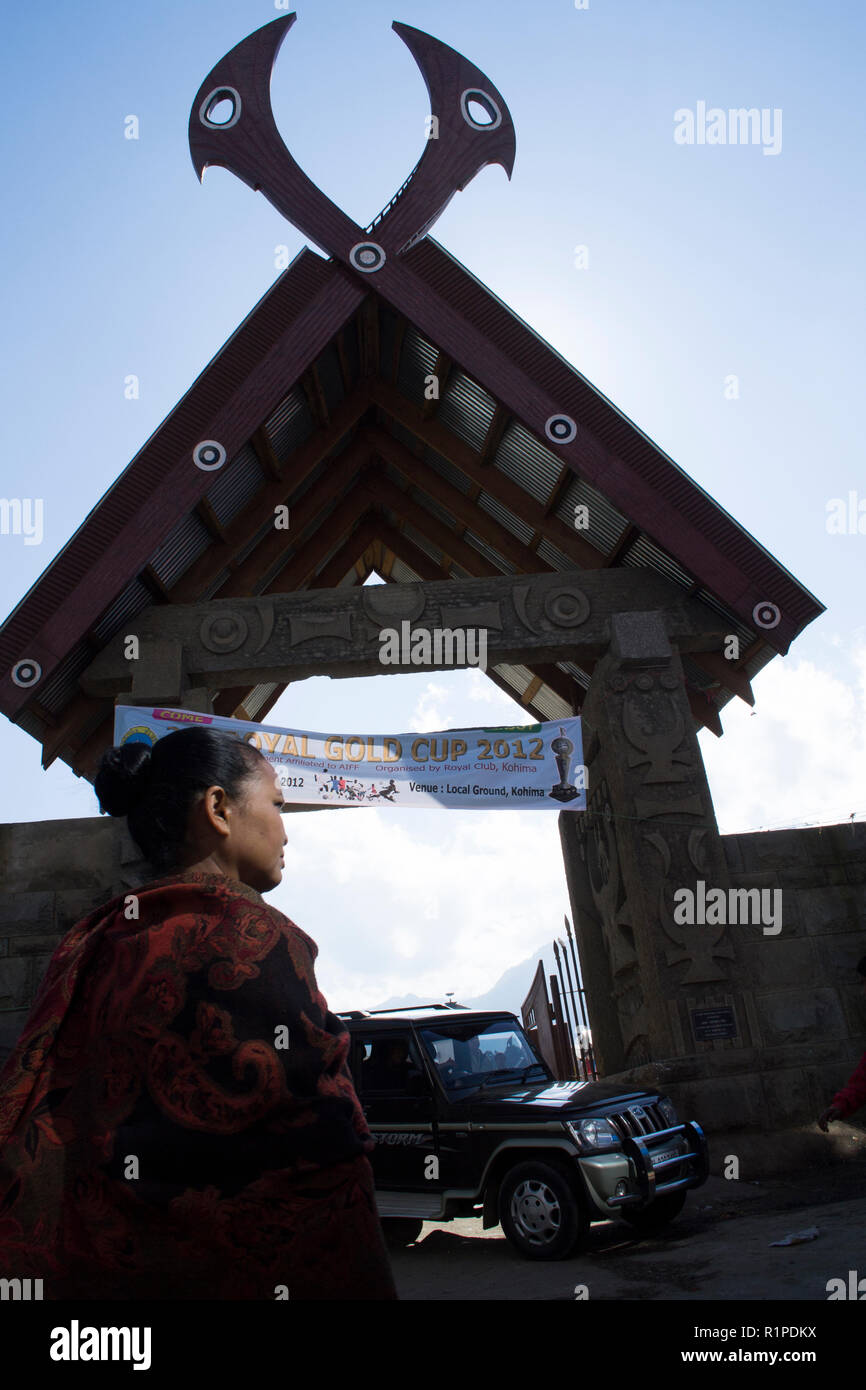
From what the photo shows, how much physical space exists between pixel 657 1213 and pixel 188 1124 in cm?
594

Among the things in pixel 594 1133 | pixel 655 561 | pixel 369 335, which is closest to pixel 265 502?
pixel 369 335

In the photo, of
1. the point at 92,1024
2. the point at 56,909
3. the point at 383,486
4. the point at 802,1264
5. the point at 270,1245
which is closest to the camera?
the point at 270,1245

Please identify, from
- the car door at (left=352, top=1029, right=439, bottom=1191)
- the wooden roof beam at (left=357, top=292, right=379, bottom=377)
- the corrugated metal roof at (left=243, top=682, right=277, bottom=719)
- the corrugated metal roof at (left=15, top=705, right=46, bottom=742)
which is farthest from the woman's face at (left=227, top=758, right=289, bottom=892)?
the corrugated metal roof at (left=243, top=682, right=277, bottom=719)

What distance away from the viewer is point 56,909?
8.56 metres

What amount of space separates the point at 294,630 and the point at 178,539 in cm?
153

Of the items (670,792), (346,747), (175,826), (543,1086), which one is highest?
(346,747)

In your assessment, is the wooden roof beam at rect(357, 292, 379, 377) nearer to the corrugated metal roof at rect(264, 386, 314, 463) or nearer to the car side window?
the corrugated metal roof at rect(264, 386, 314, 463)

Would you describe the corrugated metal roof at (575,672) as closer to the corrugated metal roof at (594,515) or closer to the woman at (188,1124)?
the corrugated metal roof at (594,515)

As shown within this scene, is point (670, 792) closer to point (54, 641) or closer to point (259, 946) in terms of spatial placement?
point (54, 641)

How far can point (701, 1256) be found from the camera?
5.23 m

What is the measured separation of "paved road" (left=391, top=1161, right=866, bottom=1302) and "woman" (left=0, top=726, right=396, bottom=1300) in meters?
3.32

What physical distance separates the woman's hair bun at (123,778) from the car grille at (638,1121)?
5.20 m

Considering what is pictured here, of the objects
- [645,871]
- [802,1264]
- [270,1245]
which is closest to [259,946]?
[270,1245]

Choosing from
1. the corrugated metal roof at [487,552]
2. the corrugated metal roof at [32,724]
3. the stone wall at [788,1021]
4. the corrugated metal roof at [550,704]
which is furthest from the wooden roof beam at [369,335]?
the stone wall at [788,1021]
